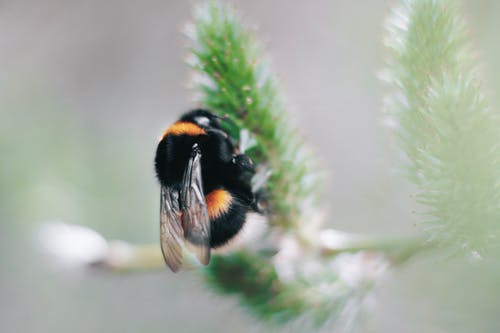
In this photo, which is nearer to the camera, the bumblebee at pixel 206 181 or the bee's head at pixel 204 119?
the bumblebee at pixel 206 181

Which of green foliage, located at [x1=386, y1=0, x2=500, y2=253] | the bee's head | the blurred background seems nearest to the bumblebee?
the bee's head

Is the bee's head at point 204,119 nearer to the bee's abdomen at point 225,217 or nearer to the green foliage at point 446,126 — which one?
the bee's abdomen at point 225,217

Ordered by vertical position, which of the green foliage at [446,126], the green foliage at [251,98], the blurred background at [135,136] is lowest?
the green foliage at [446,126]

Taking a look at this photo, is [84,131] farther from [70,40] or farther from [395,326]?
[395,326]

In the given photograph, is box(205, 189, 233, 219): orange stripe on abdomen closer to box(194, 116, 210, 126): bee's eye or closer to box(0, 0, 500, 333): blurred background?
box(194, 116, 210, 126): bee's eye

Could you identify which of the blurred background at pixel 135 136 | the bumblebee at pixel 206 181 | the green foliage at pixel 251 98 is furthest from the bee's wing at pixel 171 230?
the blurred background at pixel 135 136

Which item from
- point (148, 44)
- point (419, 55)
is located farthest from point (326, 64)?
point (419, 55)
